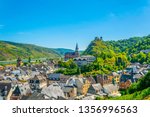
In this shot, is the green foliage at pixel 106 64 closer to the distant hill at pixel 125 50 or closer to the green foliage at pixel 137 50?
the distant hill at pixel 125 50

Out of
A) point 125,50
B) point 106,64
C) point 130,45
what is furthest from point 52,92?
point 130,45

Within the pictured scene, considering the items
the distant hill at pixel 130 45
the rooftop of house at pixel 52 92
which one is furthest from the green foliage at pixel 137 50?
the rooftop of house at pixel 52 92

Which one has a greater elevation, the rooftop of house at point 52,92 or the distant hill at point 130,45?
the distant hill at point 130,45

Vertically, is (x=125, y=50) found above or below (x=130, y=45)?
below

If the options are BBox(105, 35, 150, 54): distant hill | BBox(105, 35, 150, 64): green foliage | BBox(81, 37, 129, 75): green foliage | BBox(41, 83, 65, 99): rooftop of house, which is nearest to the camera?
BBox(41, 83, 65, 99): rooftop of house

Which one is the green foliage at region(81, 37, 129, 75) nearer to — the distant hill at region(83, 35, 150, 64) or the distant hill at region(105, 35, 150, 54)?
the distant hill at region(83, 35, 150, 64)

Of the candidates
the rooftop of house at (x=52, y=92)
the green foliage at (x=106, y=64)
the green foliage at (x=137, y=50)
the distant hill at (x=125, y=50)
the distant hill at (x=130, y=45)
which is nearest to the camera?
the rooftop of house at (x=52, y=92)

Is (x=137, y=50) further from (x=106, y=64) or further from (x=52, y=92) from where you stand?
(x=52, y=92)

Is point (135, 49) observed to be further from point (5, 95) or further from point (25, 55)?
point (25, 55)

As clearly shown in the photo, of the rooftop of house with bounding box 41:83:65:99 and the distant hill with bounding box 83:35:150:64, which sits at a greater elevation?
the distant hill with bounding box 83:35:150:64

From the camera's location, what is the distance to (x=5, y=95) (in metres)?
22.1

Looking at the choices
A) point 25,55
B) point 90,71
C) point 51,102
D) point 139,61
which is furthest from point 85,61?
point 25,55

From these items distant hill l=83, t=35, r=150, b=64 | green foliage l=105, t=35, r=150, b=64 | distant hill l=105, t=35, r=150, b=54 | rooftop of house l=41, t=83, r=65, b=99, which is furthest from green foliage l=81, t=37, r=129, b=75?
distant hill l=105, t=35, r=150, b=54

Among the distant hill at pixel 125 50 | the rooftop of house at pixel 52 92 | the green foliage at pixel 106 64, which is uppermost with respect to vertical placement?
the distant hill at pixel 125 50
